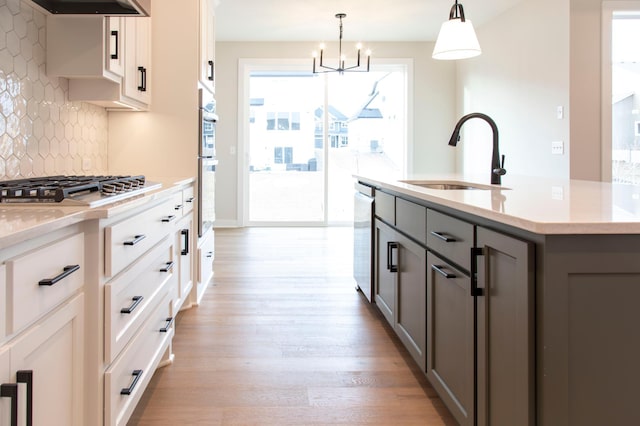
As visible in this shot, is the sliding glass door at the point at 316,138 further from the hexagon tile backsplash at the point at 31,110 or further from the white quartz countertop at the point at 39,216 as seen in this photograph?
the white quartz countertop at the point at 39,216

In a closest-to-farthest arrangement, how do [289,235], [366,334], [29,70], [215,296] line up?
[29,70] < [366,334] < [215,296] < [289,235]

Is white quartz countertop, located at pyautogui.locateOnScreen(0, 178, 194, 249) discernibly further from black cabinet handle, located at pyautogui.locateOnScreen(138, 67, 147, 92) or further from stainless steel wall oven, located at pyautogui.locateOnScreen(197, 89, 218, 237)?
stainless steel wall oven, located at pyautogui.locateOnScreen(197, 89, 218, 237)

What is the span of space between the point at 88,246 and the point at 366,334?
1.80m

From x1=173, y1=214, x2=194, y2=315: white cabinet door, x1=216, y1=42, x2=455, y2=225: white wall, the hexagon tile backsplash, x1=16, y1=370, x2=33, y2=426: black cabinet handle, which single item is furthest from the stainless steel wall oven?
x1=216, y1=42, x2=455, y2=225: white wall

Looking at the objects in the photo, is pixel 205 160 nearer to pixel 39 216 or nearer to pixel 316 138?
pixel 39 216

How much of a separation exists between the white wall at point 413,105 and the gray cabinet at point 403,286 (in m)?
4.62

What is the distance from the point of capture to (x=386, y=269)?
273 cm

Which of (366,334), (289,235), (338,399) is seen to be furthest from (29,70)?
(289,235)

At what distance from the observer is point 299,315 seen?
10.3 feet

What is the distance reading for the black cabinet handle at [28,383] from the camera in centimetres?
96

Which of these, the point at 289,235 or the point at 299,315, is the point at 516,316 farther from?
the point at 289,235

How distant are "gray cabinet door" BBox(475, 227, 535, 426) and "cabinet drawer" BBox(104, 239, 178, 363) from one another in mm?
1051

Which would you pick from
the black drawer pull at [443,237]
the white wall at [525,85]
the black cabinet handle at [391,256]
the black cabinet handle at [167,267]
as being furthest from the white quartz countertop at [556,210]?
the white wall at [525,85]

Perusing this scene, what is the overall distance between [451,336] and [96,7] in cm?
197
